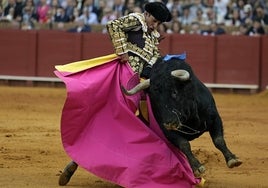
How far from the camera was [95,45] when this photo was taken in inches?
639

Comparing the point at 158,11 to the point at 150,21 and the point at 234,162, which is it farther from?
the point at 234,162

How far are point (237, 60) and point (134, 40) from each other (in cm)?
989

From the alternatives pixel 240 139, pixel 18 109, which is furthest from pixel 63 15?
pixel 240 139

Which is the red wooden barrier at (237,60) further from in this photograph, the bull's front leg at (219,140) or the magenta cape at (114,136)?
the bull's front leg at (219,140)

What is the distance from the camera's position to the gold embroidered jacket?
574cm

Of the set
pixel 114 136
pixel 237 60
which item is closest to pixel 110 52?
pixel 237 60

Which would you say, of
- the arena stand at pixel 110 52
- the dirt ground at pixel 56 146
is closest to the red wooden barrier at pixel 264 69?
the arena stand at pixel 110 52

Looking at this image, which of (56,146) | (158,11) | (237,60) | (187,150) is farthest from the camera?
Result: (237,60)

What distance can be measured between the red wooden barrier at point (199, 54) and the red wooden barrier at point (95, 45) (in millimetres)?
1465

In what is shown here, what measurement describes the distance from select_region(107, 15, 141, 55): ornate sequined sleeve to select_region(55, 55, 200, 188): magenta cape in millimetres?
186

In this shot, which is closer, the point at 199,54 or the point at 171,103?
the point at 171,103

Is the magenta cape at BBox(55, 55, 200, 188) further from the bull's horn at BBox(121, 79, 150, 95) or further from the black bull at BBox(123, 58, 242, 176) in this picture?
the bull's horn at BBox(121, 79, 150, 95)

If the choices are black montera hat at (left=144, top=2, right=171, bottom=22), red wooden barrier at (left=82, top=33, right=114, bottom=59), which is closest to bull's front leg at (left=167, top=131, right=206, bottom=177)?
black montera hat at (left=144, top=2, right=171, bottom=22)

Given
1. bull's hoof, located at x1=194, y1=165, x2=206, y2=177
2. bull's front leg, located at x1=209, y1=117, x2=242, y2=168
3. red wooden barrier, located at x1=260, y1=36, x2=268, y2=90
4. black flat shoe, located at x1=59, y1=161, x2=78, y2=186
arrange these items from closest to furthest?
bull's hoof, located at x1=194, y1=165, x2=206, y2=177
bull's front leg, located at x1=209, y1=117, x2=242, y2=168
black flat shoe, located at x1=59, y1=161, x2=78, y2=186
red wooden barrier, located at x1=260, y1=36, x2=268, y2=90
